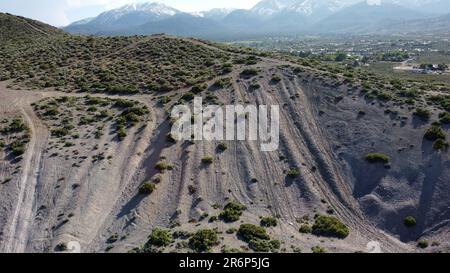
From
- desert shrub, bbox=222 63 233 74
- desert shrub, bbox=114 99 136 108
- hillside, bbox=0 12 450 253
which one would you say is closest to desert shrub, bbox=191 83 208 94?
hillside, bbox=0 12 450 253

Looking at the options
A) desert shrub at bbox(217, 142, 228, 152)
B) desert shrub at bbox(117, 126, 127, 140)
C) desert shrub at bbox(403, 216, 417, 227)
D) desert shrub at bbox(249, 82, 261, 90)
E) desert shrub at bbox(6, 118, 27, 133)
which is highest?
desert shrub at bbox(249, 82, 261, 90)

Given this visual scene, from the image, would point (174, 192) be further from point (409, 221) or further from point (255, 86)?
point (255, 86)

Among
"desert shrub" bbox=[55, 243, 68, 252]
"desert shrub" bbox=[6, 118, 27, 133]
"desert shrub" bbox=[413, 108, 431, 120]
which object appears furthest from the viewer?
"desert shrub" bbox=[6, 118, 27, 133]

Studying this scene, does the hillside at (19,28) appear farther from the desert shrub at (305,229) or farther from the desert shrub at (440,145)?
the desert shrub at (440,145)

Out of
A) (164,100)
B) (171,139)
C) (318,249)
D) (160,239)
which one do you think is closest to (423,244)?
(318,249)

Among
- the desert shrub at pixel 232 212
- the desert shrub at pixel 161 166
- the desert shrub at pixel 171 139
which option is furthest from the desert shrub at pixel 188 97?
the desert shrub at pixel 232 212

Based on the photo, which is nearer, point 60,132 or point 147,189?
point 147,189

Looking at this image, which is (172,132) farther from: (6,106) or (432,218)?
(432,218)

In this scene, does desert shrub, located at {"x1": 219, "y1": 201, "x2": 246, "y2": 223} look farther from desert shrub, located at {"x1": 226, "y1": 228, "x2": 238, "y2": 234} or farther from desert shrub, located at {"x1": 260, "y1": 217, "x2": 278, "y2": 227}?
desert shrub, located at {"x1": 260, "y1": 217, "x2": 278, "y2": 227}
